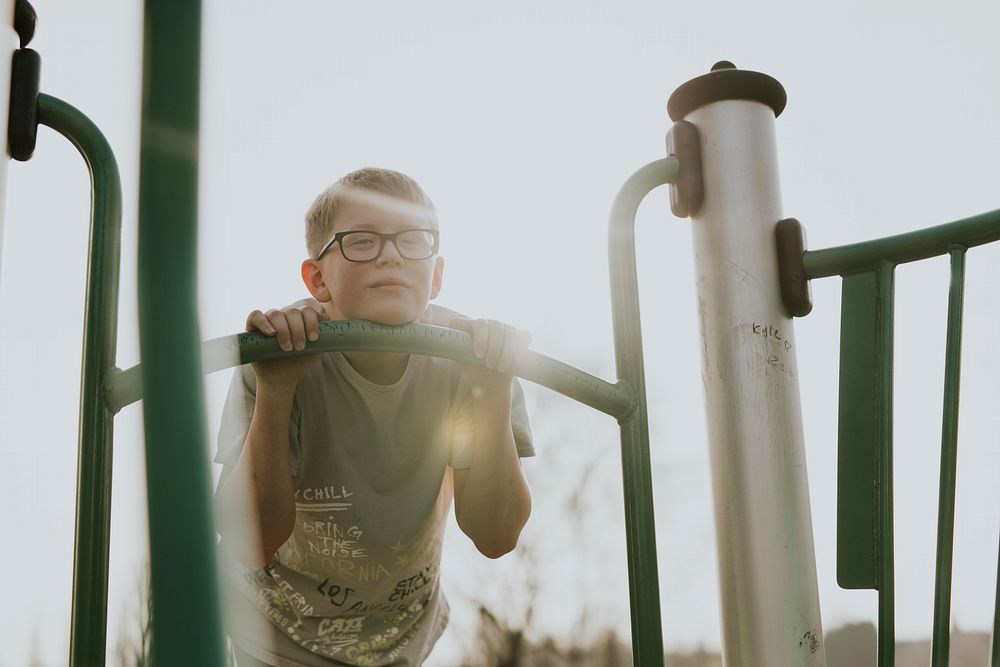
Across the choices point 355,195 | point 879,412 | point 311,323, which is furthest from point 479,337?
point 355,195

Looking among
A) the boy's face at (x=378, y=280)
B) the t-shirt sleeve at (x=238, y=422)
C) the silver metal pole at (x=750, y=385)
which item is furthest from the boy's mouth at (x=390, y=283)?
the silver metal pole at (x=750, y=385)

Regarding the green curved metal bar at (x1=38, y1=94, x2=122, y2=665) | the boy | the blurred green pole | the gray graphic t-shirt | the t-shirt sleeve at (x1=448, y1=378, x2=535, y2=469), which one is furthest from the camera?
the t-shirt sleeve at (x1=448, y1=378, x2=535, y2=469)

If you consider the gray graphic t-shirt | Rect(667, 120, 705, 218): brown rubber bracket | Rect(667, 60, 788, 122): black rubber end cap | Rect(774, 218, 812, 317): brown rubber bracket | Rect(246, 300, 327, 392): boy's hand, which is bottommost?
the gray graphic t-shirt

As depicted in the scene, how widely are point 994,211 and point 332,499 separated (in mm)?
1019

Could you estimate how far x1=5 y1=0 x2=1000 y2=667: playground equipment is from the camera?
0.83 metres

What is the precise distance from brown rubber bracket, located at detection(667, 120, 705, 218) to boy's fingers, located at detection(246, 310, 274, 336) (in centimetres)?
59

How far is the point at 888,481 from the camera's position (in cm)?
95

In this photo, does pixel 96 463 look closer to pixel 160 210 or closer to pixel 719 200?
pixel 160 210

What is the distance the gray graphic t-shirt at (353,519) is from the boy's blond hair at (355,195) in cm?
23

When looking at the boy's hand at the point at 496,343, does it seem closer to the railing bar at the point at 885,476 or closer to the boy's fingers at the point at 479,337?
the boy's fingers at the point at 479,337

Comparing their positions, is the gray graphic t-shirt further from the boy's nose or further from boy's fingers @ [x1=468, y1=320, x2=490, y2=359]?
boy's fingers @ [x1=468, y1=320, x2=490, y2=359]

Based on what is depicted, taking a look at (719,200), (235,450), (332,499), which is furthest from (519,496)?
(719,200)

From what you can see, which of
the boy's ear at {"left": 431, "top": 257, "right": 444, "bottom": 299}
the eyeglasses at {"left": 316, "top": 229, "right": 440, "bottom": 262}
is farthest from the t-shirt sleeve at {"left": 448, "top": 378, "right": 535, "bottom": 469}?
the eyeglasses at {"left": 316, "top": 229, "right": 440, "bottom": 262}

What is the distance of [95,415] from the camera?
0.79 meters
